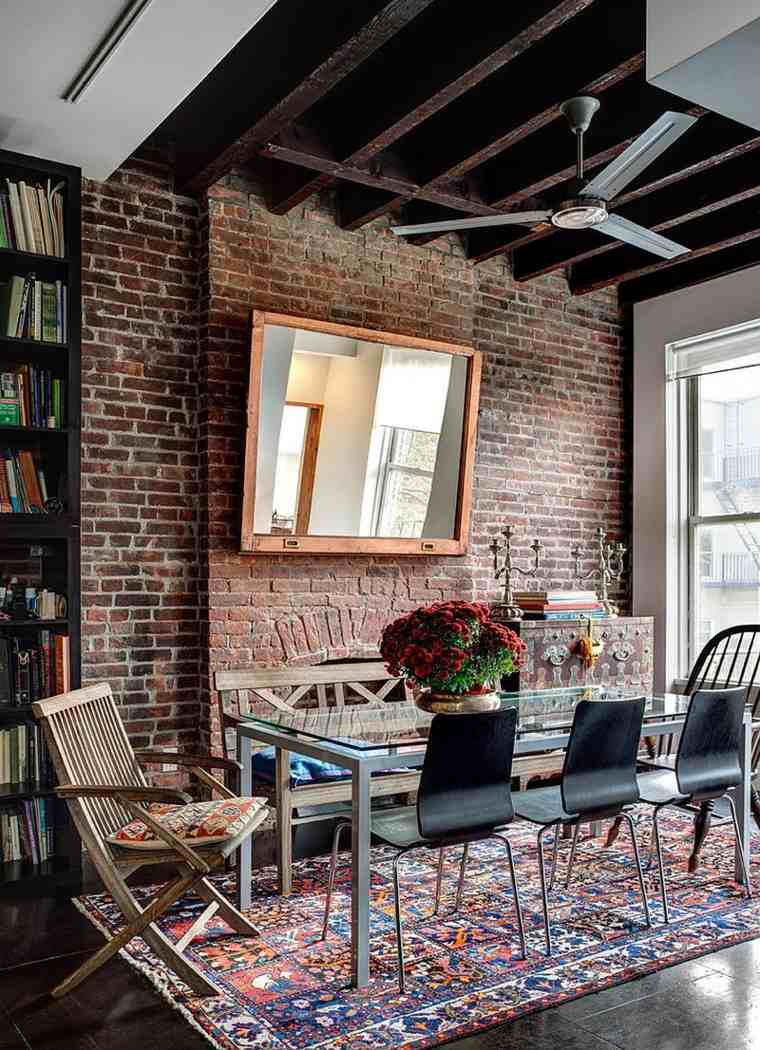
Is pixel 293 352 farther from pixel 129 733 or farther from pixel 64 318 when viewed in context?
pixel 129 733

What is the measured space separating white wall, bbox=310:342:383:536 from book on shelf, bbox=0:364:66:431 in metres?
1.44

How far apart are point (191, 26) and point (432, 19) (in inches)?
41.1

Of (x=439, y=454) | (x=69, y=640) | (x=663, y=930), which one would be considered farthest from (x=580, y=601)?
(x=69, y=640)

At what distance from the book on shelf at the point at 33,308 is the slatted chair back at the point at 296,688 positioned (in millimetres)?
1740

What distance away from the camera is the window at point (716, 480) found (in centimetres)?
627

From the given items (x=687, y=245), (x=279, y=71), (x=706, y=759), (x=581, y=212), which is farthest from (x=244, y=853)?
(x=687, y=245)

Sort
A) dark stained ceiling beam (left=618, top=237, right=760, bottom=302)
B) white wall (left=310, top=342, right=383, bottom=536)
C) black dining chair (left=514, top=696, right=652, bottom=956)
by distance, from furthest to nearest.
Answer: dark stained ceiling beam (left=618, top=237, right=760, bottom=302)
white wall (left=310, top=342, right=383, bottom=536)
black dining chair (left=514, top=696, right=652, bottom=956)

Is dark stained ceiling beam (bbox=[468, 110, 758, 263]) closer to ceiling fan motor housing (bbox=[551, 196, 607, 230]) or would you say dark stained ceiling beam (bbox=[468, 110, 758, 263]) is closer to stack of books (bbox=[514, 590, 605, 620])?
ceiling fan motor housing (bbox=[551, 196, 607, 230])

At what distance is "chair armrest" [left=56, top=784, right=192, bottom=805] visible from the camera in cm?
313

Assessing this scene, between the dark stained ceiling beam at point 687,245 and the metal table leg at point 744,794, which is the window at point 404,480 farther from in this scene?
the metal table leg at point 744,794

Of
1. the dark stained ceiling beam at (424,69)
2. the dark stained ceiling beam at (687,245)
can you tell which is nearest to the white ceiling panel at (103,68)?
the dark stained ceiling beam at (424,69)

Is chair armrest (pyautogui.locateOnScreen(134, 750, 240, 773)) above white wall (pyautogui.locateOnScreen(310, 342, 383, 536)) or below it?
below

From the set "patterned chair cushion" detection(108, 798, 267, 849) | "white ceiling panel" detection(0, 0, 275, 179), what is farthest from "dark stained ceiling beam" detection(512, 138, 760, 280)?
"patterned chair cushion" detection(108, 798, 267, 849)

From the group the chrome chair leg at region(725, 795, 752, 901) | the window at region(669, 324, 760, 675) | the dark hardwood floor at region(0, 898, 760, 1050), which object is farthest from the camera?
the window at region(669, 324, 760, 675)
